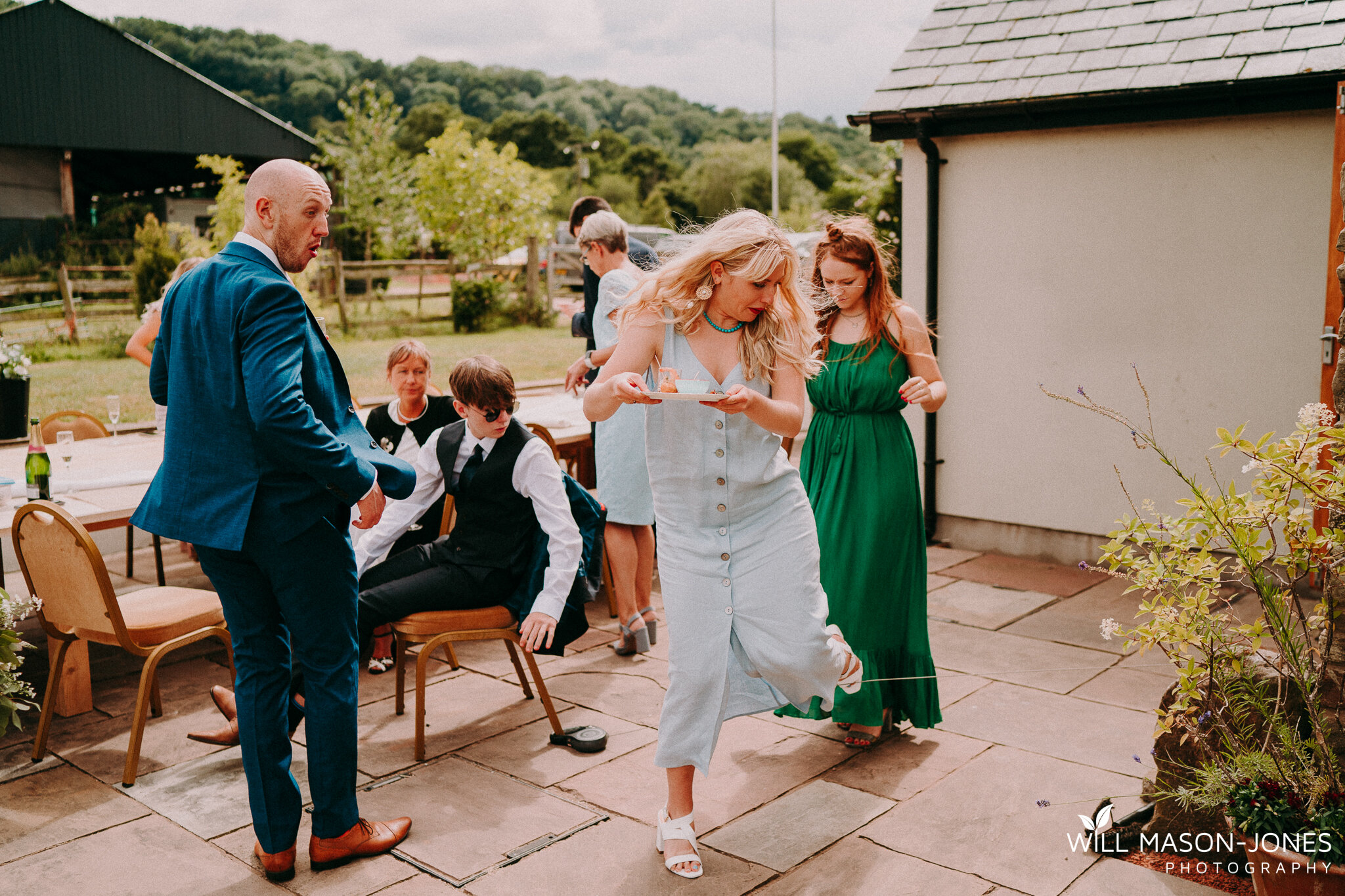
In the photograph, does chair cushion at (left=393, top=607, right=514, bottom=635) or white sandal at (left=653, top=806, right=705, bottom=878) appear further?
chair cushion at (left=393, top=607, right=514, bottom=635)

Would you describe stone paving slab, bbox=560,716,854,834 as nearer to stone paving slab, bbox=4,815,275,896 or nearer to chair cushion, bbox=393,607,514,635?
chair cushion, bbox=393,607,514,635

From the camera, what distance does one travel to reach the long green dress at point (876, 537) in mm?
3920

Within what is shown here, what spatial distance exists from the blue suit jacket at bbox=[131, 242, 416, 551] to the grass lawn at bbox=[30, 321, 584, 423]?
264 cm

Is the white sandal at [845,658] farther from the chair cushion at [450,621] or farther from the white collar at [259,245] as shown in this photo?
the white collar at [259,245]

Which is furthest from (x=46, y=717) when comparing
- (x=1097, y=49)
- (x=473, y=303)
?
(x=473, y=303)

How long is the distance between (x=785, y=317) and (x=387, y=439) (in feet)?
8.08

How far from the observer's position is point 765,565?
9.78 feet

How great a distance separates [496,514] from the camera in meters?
4.06

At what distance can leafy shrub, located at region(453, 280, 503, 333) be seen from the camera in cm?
2036

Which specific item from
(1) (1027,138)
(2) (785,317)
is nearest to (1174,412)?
(1) (1027,138)

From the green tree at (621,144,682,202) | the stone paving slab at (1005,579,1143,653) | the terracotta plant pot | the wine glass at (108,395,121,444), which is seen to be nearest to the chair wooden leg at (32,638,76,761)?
the wine glass at (108,395,121,444)

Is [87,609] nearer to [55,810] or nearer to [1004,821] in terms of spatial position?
[55,810]

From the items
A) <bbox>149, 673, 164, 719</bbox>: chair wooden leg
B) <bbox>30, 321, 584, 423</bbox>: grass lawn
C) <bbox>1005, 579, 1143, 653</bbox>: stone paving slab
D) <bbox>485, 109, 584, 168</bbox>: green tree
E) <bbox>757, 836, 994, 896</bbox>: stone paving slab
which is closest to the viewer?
<bbox>757, 836, 994, 896</bbox>: stone paving slab

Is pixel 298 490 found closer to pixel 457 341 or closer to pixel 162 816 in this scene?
pixel 162 816
